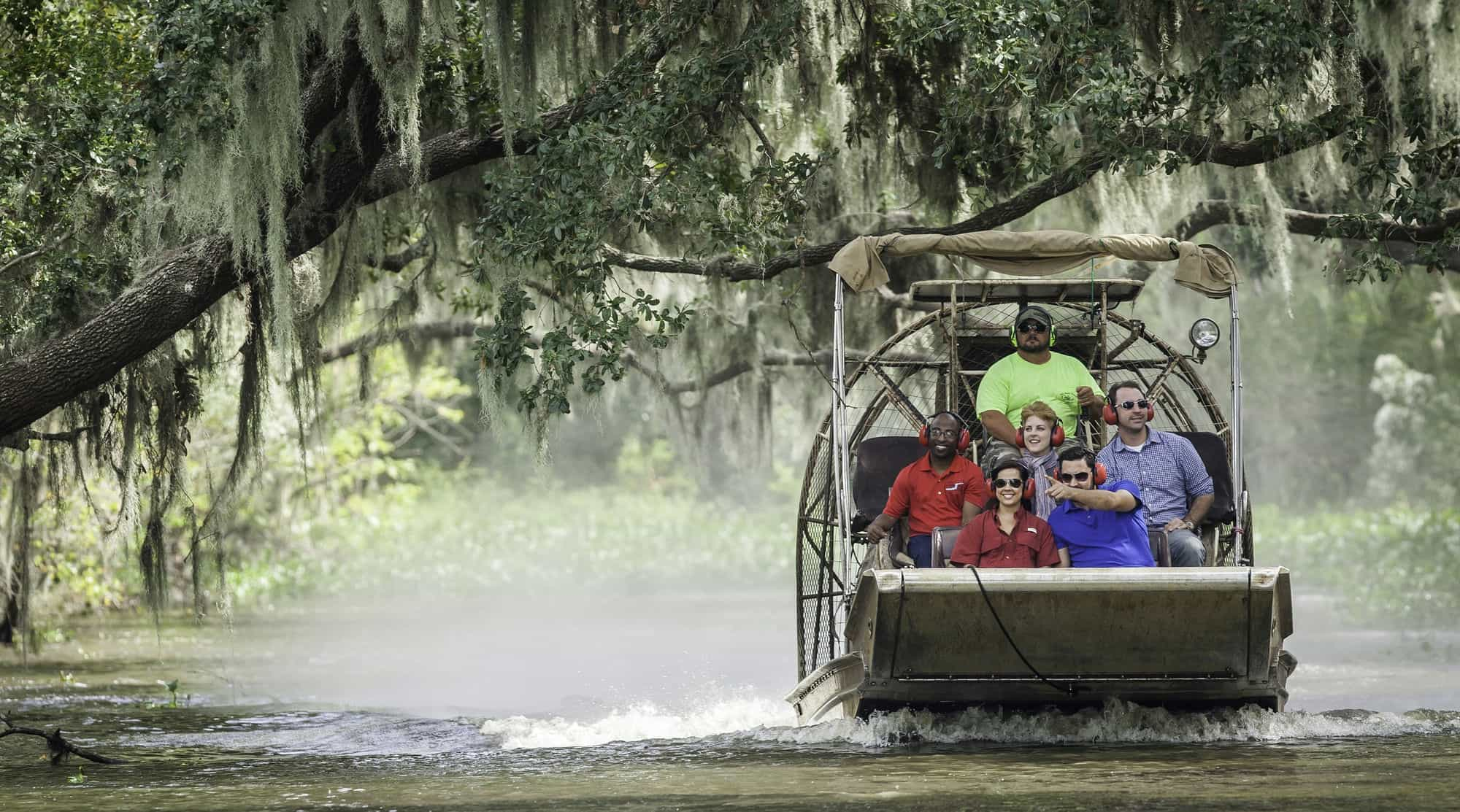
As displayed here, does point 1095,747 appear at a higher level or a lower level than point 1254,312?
lower

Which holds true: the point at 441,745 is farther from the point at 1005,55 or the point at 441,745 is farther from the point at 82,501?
the point at 82,501

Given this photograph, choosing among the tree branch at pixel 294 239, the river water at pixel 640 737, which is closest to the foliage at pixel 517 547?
the river water at pixel 640 737

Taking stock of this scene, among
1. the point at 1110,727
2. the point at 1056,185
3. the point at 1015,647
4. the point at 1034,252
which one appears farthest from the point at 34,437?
the point at 1110,727

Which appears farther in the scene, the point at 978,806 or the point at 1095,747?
the point at 1095,747

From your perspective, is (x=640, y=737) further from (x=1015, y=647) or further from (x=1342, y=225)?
(x=1342, y=225)

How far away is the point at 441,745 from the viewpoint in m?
9.46

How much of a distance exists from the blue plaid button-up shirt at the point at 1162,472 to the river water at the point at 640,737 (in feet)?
3.50

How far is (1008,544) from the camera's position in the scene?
830 cm

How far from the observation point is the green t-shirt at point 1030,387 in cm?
963

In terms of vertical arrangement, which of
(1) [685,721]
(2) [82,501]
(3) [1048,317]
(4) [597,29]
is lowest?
(1) [685,721]

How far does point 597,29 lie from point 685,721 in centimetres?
430

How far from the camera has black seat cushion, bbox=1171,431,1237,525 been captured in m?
9.59

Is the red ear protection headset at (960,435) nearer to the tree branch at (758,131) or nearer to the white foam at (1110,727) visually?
the white foam at (1110,727)

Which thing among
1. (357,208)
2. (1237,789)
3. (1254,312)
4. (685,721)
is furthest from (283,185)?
(1254,312)
